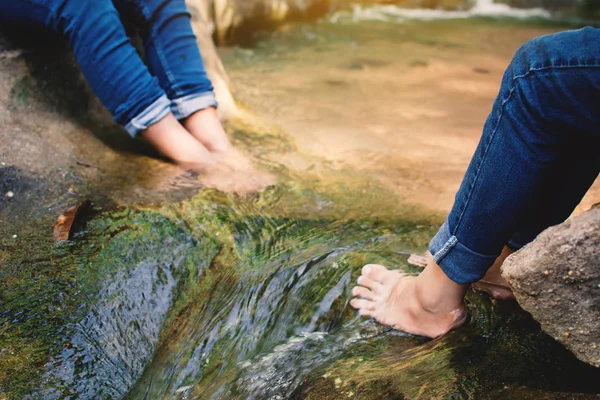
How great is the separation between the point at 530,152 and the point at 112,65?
1734 millimetres

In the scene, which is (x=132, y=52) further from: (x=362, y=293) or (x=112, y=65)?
(x=362, y=293)

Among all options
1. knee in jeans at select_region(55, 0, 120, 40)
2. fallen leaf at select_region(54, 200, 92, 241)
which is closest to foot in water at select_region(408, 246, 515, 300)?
fallen leaf at select_region(54, 200, 92, 241)

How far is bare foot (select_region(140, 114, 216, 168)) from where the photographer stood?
7.99 feet

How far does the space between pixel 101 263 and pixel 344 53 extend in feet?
12.5

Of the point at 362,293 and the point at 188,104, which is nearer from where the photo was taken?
the point at 362,293

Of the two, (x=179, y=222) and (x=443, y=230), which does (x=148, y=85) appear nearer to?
(x=179, y=222)

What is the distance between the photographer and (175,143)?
2.45 metres

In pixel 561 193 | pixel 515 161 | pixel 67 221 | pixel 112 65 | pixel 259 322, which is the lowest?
pixel 259 322

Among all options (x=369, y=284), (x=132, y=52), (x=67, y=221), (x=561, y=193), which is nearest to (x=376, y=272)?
(x=369, y=284)

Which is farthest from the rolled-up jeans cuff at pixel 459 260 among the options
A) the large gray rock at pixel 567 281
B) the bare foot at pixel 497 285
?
the bare foot at pixel 497 285

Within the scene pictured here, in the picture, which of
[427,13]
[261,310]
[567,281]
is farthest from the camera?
[427,13]

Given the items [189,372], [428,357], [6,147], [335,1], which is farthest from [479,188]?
[335,1]

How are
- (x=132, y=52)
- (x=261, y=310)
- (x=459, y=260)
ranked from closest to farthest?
(x=459, y=260)
(x=261, y=310)
(x=132, y=52)

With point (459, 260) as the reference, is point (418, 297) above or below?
below
